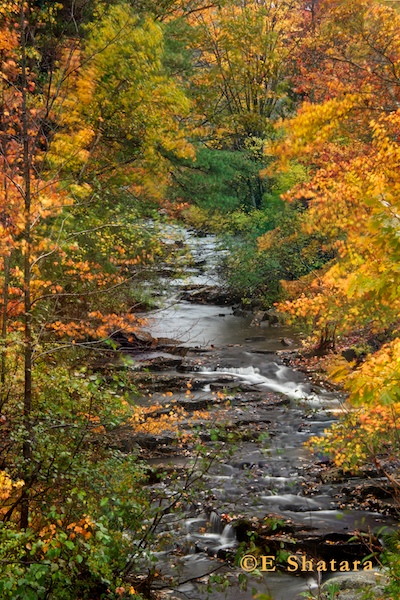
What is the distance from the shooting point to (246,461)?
12.0 metres

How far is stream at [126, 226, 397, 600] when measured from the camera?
854 cm

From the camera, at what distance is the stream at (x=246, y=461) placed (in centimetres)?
854

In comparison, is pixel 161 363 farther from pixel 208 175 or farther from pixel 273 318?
pixel 273 318

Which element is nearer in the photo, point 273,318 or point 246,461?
point 246,461

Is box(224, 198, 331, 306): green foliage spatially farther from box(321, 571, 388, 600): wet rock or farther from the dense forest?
box(321, 571, 388, 600): wet rock

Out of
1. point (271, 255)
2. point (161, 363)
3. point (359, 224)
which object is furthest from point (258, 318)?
point (359, 224)

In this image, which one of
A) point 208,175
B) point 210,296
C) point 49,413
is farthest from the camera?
point 210,296

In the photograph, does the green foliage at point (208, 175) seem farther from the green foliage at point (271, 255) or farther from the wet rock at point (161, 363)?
the wet rock at point (161, 363)

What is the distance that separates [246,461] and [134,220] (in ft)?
20.4

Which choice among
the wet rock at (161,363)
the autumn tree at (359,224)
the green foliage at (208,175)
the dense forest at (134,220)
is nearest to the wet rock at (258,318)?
the dense forest at (134,220)

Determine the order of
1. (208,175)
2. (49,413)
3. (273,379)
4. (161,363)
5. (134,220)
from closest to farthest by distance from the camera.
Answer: (49,413), (134,220), (273,379), (161,363), (208,175)

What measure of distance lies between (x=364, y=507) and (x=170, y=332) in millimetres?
12745

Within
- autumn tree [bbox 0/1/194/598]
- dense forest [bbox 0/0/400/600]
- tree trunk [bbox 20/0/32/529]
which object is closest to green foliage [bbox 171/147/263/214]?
dense forest [bbox 0/0/400/600]

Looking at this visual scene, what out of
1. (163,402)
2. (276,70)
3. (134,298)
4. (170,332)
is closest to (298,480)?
(163,402)
